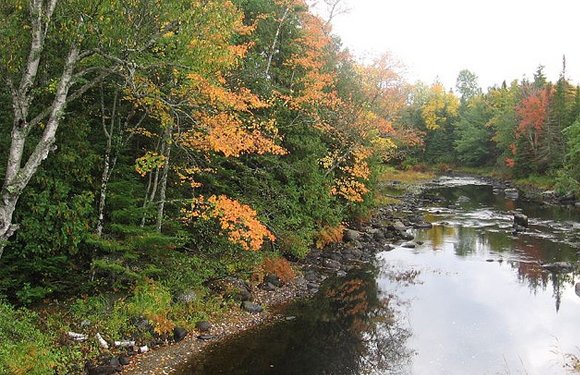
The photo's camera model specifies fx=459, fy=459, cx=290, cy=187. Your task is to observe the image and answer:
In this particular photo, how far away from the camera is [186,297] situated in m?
16.1

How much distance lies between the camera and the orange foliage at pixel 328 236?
85.4 ft

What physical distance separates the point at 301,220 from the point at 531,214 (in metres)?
27.7

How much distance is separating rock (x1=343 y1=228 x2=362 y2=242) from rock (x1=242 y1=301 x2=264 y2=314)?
1248cm

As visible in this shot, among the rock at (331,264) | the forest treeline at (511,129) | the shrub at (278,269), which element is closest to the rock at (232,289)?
the shrub at (278,269)

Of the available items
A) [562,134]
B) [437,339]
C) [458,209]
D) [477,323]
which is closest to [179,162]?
[437,339]

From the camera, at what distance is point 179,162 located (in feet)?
57.8

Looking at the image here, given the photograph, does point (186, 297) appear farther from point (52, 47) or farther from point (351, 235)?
point (351, 235)

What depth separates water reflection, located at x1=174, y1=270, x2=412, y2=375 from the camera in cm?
1334

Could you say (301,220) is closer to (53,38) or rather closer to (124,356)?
(124,356)

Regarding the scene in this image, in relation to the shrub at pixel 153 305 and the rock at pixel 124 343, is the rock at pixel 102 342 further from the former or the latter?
the shrub at pixel 153 305

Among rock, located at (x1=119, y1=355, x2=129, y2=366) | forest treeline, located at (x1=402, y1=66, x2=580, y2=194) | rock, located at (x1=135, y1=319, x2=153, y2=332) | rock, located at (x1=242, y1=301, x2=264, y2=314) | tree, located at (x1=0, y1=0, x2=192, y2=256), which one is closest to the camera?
tree, located at (x1=0, y1=0, x2=192, y2=256)

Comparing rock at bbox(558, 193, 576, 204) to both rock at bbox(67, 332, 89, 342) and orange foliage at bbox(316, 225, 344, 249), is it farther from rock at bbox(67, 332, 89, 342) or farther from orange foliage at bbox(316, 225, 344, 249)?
rock at bbox(67, 332, 89, 342)

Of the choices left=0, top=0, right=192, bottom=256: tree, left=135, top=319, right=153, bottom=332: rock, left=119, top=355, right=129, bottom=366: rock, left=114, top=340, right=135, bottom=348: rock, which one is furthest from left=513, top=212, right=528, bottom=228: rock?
left=119, top=355, right=129, bottom=366: rock

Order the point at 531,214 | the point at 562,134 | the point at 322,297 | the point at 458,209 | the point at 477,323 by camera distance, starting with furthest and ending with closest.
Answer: the point at 562,134 < the point at 458,209 < the point at 531,214 < the point at 322,297 < the point at 477,323
